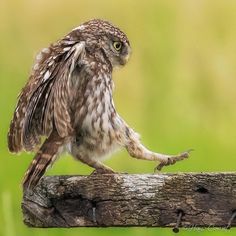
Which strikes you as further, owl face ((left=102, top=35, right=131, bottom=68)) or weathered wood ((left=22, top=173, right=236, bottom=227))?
owl face ((left=102, top=35, right=131, bottom=68))

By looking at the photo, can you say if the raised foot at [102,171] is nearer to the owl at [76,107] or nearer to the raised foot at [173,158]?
the owl at [76,107]

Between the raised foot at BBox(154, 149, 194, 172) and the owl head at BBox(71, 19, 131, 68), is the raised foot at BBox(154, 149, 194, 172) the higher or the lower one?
the lower one

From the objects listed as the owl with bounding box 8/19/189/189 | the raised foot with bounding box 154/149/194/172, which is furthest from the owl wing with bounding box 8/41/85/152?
the raised foot with bounding box 154/149/194/172

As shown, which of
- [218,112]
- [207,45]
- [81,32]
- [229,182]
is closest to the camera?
[229,182]

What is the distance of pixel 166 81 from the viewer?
30.3 feet

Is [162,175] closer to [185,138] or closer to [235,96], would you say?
[185,138]

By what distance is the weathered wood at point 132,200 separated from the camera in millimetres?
4684

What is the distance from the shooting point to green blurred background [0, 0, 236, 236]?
809 centimetres

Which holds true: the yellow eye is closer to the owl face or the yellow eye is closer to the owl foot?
the owl face

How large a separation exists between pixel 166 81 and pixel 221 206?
4.60 metres

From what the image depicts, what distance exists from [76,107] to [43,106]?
0.23m

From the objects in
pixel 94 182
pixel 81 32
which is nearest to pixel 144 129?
pixel 81 32

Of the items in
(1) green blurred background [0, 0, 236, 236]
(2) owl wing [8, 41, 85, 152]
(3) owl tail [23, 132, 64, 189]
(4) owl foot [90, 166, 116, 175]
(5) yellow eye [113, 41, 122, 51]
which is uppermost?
(5) yellow eye [113, 41, 122, 51]

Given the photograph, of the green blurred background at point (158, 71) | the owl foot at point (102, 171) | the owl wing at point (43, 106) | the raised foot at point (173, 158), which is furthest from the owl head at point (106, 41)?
the green blurred background at point (158, 71)
